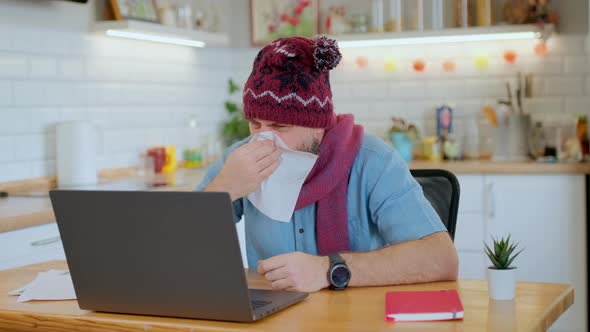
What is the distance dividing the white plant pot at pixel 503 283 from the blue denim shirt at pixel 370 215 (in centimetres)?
33

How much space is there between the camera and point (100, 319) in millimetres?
1750

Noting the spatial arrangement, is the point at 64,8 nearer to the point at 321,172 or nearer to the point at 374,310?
the point at 321,172

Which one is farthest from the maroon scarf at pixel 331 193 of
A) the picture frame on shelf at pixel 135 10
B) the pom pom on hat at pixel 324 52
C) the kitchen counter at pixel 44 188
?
the picture frame on shelf at pixel 135 10

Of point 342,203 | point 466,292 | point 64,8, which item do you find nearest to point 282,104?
point 342,203

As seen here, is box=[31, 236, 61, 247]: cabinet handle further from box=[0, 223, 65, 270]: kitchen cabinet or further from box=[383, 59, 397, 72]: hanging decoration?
box=[383, 59, 397, 72]: hanging decoration

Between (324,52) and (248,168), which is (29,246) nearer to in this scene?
(248,168)

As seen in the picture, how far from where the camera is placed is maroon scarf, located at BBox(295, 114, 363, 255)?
7.52 feet

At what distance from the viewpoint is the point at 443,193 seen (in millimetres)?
2490

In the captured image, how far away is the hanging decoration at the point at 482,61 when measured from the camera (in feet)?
16.5

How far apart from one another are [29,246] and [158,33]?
167 cm

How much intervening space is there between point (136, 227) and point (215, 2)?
12.4 ft

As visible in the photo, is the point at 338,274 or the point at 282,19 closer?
the point at 338,274

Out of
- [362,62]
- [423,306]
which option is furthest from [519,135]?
[423,306]

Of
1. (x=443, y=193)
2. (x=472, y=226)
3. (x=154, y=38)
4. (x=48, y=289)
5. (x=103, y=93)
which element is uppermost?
(x=154, y=38)
